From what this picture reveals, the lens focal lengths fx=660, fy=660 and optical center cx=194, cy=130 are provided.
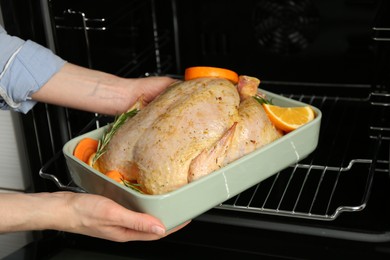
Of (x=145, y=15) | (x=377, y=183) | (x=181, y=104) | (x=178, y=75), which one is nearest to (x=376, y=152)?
(x=377, y=183)

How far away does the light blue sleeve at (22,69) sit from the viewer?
50.8 inches

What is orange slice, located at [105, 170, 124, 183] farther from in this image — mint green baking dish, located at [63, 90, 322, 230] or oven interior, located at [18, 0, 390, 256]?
oven interior, located at [18, 0, 390, 256]

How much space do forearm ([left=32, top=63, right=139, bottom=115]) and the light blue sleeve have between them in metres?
0.02

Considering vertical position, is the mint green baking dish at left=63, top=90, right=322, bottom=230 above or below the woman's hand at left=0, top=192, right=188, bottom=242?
above

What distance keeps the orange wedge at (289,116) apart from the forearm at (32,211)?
0.41 m

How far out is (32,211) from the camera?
1121 millimetres

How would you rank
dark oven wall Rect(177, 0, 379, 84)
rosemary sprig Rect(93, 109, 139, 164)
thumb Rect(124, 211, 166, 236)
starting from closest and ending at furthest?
thumb Rect(124, 211, 166, 236)
rosemary sprig Rect(93, 109, 139, 164)
dark oven wall Rect(177, 0, 379, 84)

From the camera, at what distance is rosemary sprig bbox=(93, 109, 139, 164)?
120 cm

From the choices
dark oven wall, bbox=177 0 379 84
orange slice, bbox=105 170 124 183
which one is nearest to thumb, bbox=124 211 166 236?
orange slice, bbox=105 170 124 183

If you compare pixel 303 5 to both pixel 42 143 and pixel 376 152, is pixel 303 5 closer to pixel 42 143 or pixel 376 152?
pixel 376 152

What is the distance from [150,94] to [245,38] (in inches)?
16.3

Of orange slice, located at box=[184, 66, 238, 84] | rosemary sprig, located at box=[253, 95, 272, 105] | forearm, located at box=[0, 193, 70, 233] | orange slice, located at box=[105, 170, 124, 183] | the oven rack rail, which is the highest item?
orange slice, located at box=[184, 66, 238, 84]

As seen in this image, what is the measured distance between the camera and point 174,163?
109cm

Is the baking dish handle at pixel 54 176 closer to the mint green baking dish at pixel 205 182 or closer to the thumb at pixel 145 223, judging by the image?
the mint green baking dish at pixel 205 182
